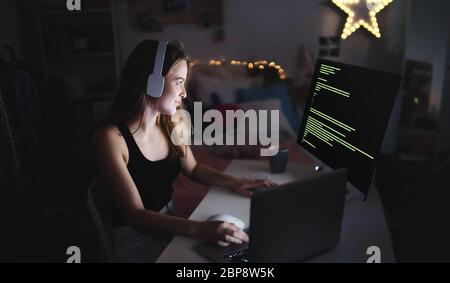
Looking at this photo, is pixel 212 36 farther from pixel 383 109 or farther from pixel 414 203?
pixel 383 109

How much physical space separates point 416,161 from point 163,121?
8.48ft

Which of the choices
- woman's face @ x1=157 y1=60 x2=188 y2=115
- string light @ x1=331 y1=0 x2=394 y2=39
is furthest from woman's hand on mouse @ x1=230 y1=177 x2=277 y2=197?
string light @ x1=331 y1=0 x2=394 y2=39

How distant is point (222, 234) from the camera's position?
3.49ft

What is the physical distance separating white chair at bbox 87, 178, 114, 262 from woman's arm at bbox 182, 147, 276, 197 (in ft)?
1.25

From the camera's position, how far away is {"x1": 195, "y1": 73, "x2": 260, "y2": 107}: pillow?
3.18 m

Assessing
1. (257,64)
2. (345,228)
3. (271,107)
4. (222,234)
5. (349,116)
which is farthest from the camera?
(257,64)

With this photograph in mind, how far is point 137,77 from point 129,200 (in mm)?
422

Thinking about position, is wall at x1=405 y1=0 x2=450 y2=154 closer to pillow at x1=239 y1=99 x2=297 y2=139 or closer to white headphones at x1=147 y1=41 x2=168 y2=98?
pillow at x1=239 y1=99 x2=297 y2=139

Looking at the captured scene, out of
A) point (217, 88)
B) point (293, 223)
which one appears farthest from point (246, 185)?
point (217, 88)

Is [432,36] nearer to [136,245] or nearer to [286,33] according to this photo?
[286,33]

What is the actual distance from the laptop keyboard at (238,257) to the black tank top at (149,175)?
0.54 m

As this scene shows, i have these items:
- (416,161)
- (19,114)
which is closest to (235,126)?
(19,114)

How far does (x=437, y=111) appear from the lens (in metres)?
3.35
